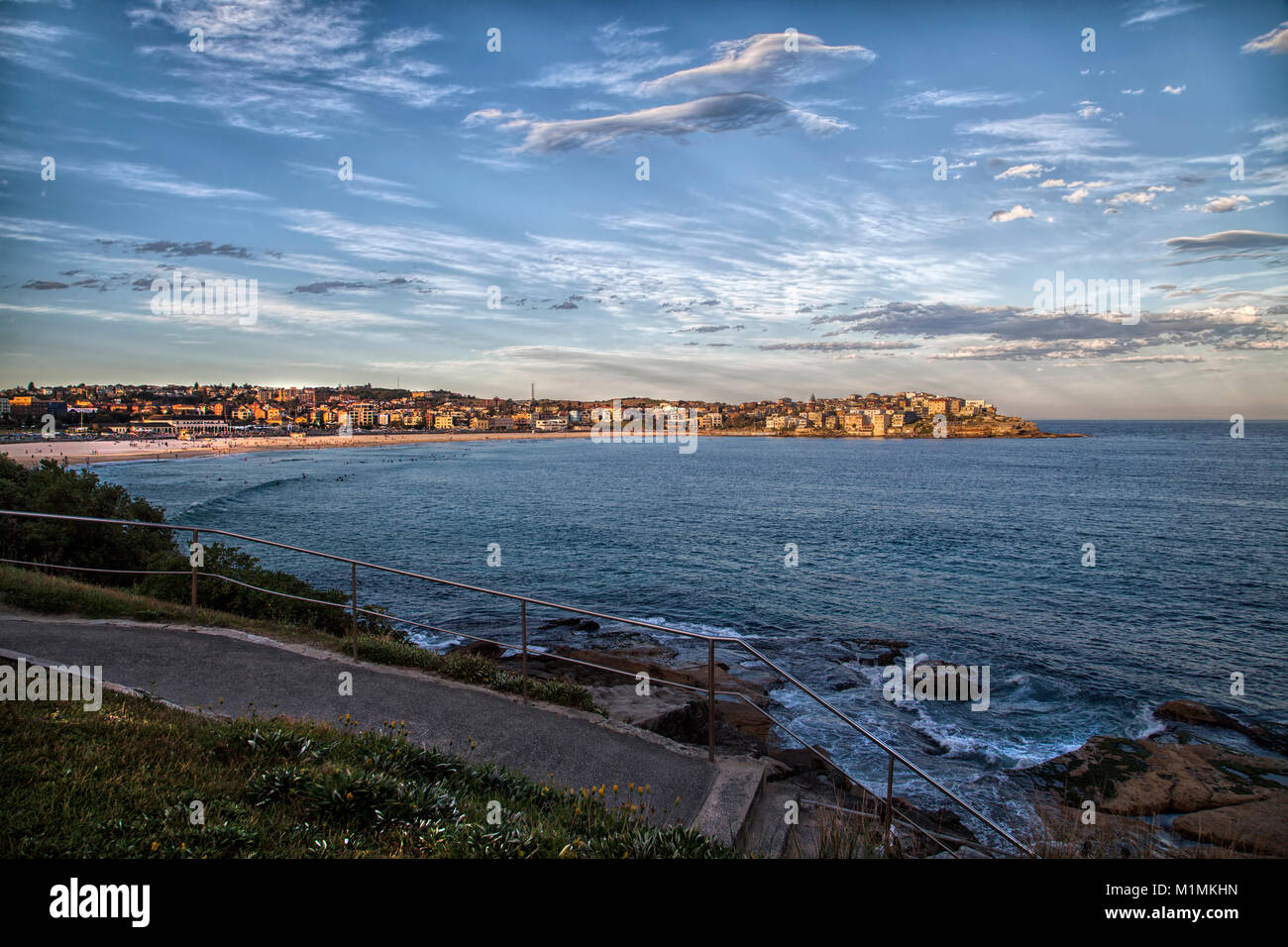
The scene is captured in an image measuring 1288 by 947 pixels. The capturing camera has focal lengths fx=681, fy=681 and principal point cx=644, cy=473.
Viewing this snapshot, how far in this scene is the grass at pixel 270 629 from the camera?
28.6 feet

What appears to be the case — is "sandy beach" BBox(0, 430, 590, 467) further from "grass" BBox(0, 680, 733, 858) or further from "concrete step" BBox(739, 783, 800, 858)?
"concrete step" BBox(739, 783, 800, 858)

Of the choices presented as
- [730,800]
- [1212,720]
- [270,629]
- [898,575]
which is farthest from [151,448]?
[1212,720]

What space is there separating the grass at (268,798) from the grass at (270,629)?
2388 mm

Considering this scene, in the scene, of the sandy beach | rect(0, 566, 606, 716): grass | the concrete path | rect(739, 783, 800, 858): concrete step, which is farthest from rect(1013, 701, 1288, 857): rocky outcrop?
the sandy beach

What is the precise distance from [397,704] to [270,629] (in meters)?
Result: 3.96

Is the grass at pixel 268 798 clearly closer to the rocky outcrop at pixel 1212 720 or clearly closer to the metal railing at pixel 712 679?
the metal railing at pixel 712 679

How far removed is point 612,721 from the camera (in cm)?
754

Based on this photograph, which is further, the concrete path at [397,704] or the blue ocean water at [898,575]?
the blue ocean water at [898,575]

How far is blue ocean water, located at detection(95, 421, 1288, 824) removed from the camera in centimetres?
1738

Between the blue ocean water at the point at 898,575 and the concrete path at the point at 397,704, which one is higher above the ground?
the concrete path at the point at 397,704

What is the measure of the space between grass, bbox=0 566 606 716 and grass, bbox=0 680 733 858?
239cm

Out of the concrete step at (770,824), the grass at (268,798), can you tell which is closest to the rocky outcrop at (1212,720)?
the concrete step at (770,824)
